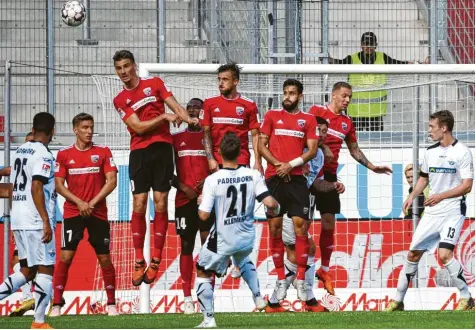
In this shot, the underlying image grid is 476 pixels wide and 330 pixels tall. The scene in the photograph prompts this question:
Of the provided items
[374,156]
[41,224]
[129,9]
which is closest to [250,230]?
[41,224]

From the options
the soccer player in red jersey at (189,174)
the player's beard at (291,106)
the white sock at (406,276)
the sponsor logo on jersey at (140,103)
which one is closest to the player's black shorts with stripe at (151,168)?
the sponsor logo on jersey at (140,103)

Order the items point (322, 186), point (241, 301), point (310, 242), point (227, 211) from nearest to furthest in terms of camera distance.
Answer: point (227, 211) → point (322, 186) → point (310, 242) → point (241, 301)

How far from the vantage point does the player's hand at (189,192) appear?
45.6 ft

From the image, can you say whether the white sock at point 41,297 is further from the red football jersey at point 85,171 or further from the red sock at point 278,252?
the red sock at point 278,252

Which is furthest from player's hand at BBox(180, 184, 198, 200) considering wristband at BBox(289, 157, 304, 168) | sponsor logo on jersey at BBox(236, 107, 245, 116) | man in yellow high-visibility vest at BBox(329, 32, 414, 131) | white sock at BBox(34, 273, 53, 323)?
man in yellow high-visibility vest at BBox(329, 32, 414, 131)

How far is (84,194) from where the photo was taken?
1402 centimetres

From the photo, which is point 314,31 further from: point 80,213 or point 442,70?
point 80,213

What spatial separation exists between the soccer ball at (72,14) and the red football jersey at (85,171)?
3483 mm

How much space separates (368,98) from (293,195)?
3890 millimetres

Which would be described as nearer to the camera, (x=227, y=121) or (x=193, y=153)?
(x=227, y=121)

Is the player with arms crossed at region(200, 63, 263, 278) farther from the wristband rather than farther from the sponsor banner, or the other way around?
the sponsor banner

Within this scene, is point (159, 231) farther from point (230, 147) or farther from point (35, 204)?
point (230, 147)

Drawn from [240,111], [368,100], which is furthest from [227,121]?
[368,100]

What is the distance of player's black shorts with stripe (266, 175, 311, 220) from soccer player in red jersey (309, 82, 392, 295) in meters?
0.91
